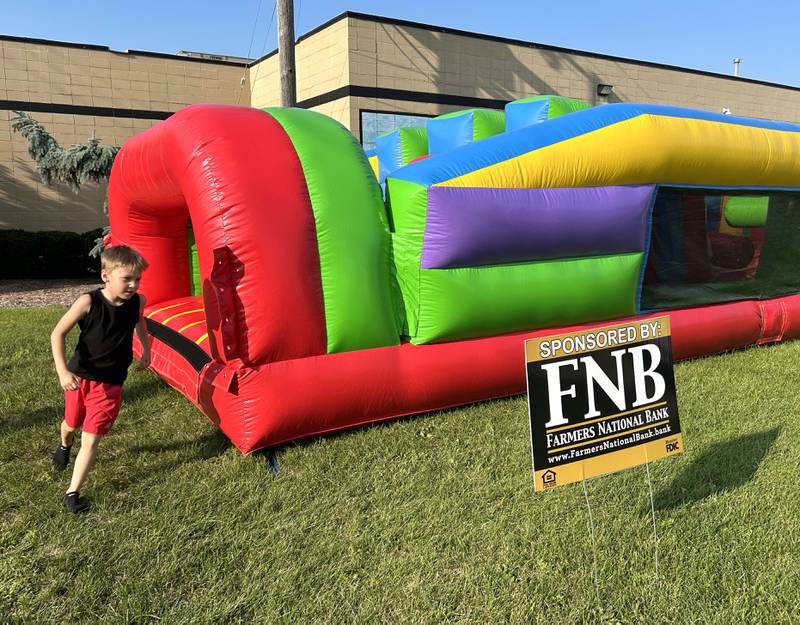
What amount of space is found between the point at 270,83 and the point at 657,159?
9.98m

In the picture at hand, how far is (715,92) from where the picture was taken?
15430 mm

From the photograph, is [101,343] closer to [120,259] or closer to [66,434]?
[120,259]

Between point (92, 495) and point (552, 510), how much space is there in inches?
82.1

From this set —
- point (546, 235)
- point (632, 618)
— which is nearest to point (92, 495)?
point (632, 618)

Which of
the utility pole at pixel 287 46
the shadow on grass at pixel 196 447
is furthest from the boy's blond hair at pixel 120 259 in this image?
the utility pole at pixel 287 46

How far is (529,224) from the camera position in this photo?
3.80m

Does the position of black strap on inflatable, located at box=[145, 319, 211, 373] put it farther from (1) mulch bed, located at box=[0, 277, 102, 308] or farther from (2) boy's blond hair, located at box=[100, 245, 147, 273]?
(1) mulch bed, located at box=[0, 277, 102, 308]

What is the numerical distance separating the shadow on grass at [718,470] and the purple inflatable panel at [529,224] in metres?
1.52

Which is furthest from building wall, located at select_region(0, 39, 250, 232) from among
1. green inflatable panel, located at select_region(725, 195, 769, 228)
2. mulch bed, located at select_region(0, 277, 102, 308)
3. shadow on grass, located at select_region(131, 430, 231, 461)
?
green inflatable panel, located at select_region(725, 195, 769, 228)

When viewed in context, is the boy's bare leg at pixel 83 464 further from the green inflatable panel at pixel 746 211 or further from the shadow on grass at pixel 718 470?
the green inflatable panel at pixel 746 211

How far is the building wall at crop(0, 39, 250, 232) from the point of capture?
1139 centimetres

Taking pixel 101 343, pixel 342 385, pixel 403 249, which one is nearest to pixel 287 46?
pixel 403 249

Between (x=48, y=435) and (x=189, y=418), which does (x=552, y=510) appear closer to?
(x=189, y=418)

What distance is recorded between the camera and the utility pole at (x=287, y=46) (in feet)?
29.7
